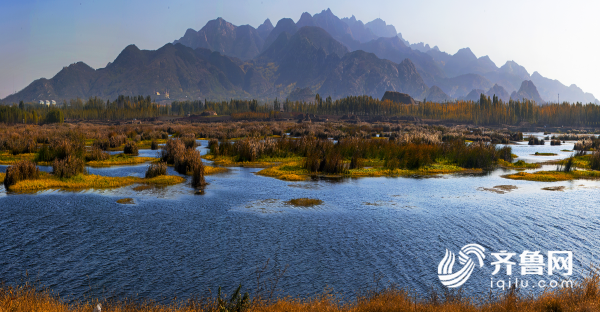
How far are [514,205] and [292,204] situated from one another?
1092 centimetres

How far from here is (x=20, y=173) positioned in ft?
69.9

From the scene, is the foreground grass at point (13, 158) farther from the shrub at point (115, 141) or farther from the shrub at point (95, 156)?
the shrub at point (115, 141)

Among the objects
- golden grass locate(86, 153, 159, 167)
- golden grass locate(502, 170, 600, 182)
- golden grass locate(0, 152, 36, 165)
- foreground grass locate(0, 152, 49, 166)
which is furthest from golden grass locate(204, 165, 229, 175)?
golden grass locate(502, 170, 600, 182)

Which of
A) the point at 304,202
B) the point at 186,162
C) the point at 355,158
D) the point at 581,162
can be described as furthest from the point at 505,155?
the point at 186,162

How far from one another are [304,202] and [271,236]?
5.38 m

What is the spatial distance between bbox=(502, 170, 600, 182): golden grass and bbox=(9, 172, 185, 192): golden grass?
77.7 ft

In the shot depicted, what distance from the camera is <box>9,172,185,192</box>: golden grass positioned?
2045cm

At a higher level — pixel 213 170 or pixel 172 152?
pixel 172 152

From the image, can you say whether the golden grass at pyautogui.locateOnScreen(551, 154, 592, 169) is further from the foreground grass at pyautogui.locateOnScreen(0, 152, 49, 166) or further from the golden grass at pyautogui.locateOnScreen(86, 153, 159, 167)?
the foreground grass at pyautogui.locateOnScreen(0, 152, 49, 166)

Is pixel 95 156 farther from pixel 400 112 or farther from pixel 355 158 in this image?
pixel 400 112

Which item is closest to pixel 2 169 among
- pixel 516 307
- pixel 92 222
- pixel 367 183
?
pixel 92 222

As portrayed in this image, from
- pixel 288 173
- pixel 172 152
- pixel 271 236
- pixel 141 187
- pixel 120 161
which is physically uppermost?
pixel 172 152

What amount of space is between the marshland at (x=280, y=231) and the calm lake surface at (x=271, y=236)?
65 mm

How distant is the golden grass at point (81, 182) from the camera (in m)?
20.5
